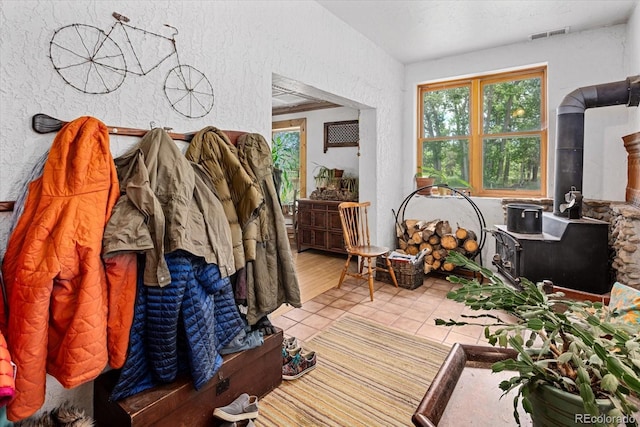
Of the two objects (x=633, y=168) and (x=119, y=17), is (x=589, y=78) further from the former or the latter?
(x=119, y=17)

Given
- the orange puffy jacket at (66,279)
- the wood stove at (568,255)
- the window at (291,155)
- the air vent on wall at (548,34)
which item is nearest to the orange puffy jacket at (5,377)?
the orange puffy jacket at (66,279)

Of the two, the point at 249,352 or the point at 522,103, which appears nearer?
the point at 249,352

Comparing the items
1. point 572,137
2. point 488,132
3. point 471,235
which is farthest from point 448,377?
point 488,132

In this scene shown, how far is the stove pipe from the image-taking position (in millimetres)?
2859

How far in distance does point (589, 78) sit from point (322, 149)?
3.36 m

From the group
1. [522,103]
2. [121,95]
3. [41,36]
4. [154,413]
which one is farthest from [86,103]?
[522,103]

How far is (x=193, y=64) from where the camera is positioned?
1.90 metres

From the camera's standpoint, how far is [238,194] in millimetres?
1800

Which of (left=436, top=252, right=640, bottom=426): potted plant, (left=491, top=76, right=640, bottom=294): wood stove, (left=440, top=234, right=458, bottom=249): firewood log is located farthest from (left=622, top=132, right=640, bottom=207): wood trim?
(left=436, top=252, right=640, bottom=426): potted plant

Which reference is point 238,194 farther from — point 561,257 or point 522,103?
point 522,103

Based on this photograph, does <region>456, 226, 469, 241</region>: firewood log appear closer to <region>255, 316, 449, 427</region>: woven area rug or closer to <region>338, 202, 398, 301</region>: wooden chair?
<region>338, 202, 398, 301</region>: wooden chair

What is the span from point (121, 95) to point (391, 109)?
3148mm

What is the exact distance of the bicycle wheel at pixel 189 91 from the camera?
1814 mm

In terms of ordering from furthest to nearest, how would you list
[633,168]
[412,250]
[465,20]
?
[412,250]
[465,20]
[633,168]
